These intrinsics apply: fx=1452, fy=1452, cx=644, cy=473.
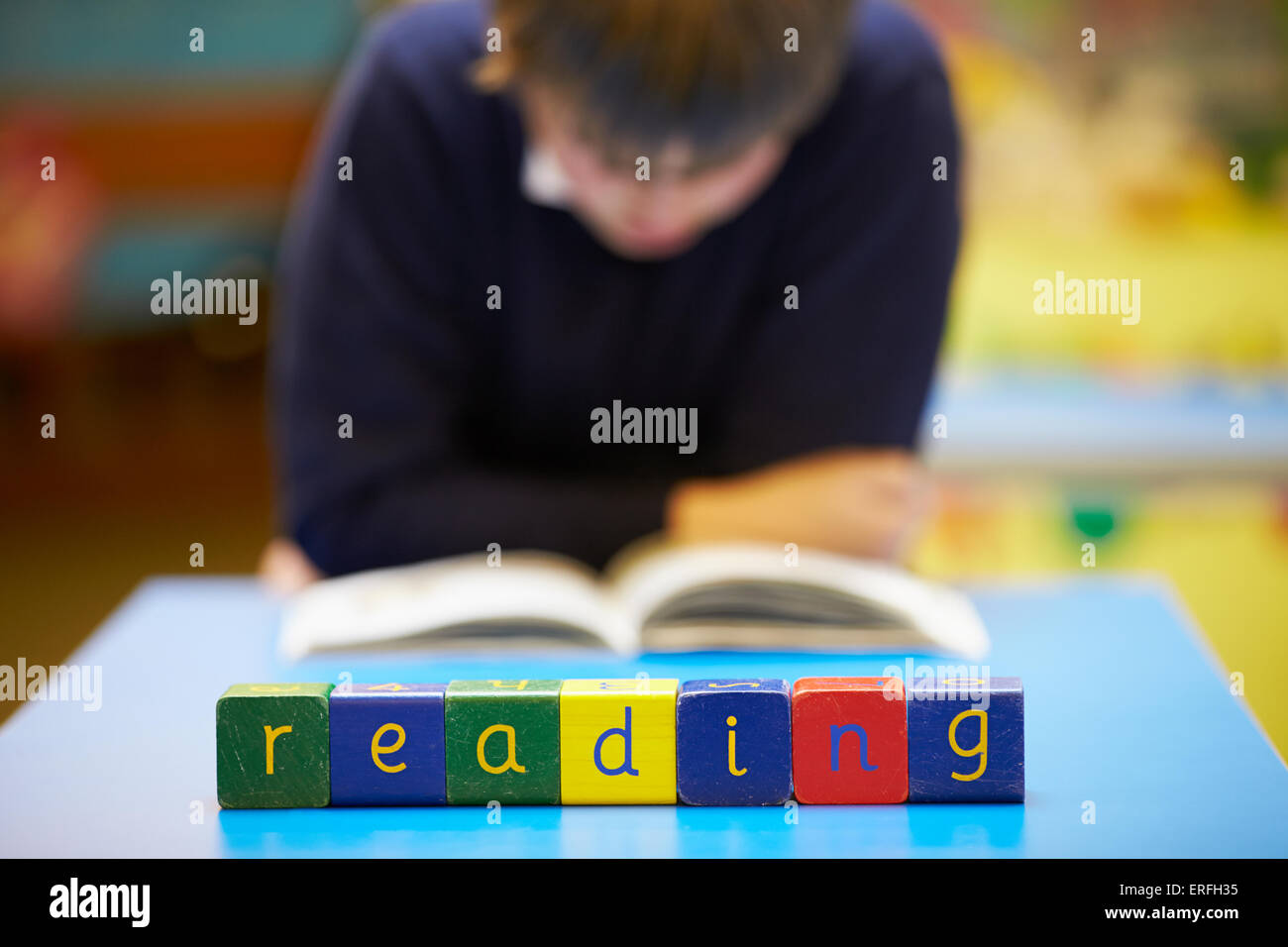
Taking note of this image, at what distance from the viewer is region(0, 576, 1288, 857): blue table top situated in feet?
2.49

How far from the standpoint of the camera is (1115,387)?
2.35 m

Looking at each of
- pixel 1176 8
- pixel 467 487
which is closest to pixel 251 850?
pixel 467 487

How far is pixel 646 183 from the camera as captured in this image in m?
1.04

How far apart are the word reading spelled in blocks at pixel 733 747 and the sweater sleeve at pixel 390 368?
0.42 meters

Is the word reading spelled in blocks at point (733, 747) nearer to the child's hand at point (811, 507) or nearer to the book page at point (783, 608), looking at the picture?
the book page at point (783, 608)

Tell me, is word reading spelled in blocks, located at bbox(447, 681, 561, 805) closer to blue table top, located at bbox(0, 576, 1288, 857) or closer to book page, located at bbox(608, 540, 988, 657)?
blue table top, located at bbox(0, 576, 1288, 857)

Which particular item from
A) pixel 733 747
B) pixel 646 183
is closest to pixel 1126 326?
pixel 646 183

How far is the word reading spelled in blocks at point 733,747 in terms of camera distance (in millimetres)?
817

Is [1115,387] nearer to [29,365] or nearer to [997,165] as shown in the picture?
[997,165]

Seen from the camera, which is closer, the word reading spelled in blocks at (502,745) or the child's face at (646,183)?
the word reading spelled in blocks at (502,745)

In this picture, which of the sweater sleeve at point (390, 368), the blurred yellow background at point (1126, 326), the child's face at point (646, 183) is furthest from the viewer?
the blurred yellow background at point (1126, 326)

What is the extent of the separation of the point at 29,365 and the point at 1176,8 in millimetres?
2568

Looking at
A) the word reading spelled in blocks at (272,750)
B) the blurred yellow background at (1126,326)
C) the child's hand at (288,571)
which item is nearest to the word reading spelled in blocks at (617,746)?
the word reading spelled in blocks at (272,750)

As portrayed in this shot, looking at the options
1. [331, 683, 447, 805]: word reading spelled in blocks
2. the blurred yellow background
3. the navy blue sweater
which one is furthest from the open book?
the blurred yellow background
